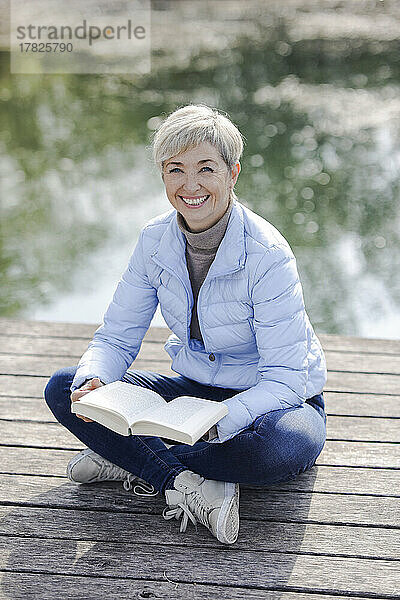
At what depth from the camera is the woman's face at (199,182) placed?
174 cm

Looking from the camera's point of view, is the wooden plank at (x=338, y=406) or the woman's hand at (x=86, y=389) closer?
the woman's hand at (x=86, y=389)

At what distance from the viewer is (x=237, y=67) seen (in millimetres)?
8625

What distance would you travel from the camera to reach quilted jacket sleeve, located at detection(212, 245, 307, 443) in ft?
5.85

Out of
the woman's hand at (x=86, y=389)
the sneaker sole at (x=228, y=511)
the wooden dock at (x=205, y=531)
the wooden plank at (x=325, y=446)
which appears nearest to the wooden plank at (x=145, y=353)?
the wooden dock at (x=205, y=531)

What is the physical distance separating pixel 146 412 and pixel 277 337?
332 mm

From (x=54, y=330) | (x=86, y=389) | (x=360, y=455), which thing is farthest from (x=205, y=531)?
(x=54, y=330)

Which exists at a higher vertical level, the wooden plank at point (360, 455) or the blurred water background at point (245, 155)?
the blurred water background at point (245, 155)

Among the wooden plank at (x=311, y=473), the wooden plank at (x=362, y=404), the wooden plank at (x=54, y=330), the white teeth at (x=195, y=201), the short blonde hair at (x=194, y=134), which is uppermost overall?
the short blonde hair at (x=194, y=134)

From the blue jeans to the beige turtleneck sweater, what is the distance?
0.72ft

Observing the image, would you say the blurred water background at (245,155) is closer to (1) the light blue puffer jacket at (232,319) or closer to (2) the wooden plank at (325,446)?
(1) the light blue puffer jacket at (232,319)

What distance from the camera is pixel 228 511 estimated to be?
1734 millimetres

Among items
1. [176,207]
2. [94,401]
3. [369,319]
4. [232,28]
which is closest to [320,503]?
[94,401]

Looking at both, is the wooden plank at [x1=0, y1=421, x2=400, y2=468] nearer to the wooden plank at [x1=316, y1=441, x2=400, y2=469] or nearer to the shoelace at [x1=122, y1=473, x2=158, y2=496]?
the wooden plank at [x1=316, y1=441, x2=400, y2=469]

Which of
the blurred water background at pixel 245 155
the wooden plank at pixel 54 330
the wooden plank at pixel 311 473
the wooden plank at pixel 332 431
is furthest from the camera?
the blurred water background at pixel 245 155
